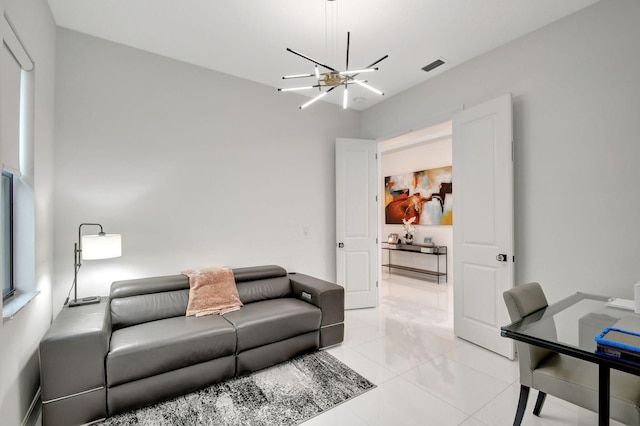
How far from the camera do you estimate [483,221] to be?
303 centimetres

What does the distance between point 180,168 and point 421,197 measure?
16.0 feet

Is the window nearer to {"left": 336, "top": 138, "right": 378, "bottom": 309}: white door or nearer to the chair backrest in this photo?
the chair backrest

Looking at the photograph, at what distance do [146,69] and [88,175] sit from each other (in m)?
1.26

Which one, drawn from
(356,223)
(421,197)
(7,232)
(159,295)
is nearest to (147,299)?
(159,295)

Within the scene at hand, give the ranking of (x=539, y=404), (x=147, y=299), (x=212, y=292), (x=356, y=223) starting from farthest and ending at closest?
(x=356, y=223), (x=212, y=292), (x=147, y=299), (x=539, y=404)

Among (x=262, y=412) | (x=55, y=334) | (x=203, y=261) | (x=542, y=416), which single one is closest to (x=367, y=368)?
(x=262, y=412)

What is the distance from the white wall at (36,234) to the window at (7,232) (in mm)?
136

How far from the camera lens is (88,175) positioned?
2.78m

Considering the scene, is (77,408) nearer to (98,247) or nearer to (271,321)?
(98,247)

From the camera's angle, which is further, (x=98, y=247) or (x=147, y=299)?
(x=147, y=299)

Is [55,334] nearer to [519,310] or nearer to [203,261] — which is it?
[203,261]

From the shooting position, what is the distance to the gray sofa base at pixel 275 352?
247 centimetres

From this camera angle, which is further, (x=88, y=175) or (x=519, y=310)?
(x=88, y=175)

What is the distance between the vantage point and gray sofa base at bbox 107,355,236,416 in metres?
1.98
